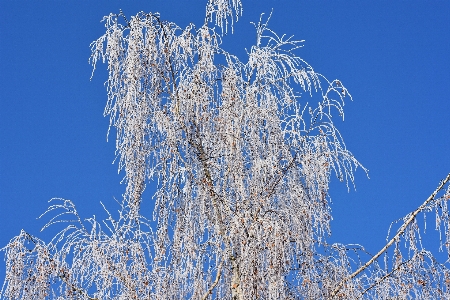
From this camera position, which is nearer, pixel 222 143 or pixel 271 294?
pixel 271 294

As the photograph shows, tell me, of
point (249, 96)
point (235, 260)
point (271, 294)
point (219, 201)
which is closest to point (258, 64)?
point (249, 96)

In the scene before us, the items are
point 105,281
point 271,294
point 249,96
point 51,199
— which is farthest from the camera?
point 249,96

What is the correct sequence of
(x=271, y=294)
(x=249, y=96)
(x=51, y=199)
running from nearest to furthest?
(x=271, y=294) < (x=51, y=199) < (x=249, y=96)

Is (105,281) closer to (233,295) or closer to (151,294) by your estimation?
(151,294)

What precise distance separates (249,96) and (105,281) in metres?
1.89

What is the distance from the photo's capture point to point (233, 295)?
4715mm

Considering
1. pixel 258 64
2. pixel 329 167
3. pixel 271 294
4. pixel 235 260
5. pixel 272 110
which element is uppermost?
pixel 258 64

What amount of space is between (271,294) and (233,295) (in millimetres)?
538

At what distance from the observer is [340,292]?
4660mm

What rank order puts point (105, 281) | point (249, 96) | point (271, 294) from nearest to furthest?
1. point (271, 294)
2. point (105, 281)
3. point (249, 96)

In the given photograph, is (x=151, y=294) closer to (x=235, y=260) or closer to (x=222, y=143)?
(x=235, y=260)

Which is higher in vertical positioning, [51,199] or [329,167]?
[329,167]

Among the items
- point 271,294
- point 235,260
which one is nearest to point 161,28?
point 235,260

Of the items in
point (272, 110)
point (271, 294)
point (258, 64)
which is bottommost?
point (271, 294)
